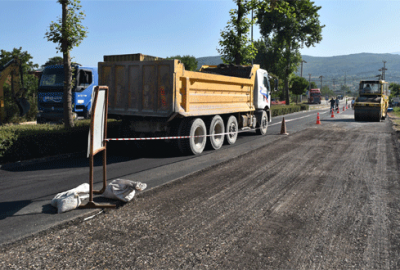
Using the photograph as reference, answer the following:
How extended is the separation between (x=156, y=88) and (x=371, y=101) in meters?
19.6

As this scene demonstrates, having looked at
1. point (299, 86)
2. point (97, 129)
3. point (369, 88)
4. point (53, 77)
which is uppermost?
point (299, 86)

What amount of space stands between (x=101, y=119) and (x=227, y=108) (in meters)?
6.74

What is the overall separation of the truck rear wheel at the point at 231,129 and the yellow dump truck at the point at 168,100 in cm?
34

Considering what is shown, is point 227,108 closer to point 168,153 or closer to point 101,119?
point 168,153

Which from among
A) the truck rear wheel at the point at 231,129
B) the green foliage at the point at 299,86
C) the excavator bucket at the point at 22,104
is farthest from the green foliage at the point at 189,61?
the truck rear wheel at the point at 231,129

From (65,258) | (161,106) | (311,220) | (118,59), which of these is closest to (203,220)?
(311,220)

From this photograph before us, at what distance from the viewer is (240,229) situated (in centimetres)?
443

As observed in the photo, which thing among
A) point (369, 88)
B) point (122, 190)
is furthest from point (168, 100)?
point (369, 88)

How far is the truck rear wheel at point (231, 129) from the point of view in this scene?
1198 centimetres

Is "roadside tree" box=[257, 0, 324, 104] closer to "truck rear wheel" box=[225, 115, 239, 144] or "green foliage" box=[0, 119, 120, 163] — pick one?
"truck rear wheel" box=[225, 115, 239, 144]

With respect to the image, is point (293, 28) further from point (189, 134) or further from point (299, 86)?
point (189, 134)

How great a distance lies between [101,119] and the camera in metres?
5.36

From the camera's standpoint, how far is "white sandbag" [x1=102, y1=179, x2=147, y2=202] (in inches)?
215

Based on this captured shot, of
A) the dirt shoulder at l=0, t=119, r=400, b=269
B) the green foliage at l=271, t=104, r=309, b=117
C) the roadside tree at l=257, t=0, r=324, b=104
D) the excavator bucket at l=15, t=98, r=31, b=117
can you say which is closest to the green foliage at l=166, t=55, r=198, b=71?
the roadside tree at l=257, t=0, r=324, b=104
